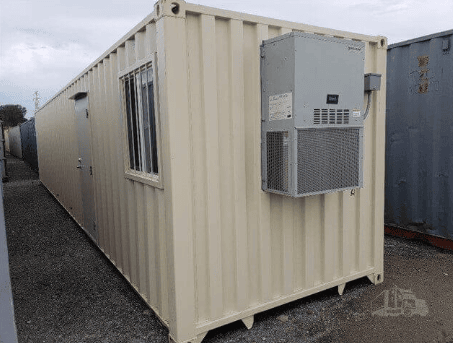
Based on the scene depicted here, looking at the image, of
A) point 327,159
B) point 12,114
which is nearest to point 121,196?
point 327,159

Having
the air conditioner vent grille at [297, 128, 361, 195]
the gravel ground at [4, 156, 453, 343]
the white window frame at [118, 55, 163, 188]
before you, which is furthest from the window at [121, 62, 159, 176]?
the gravel ground at [4, 156, 453, 343]

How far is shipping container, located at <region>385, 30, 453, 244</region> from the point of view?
17.2ft

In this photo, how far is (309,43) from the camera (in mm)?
2922

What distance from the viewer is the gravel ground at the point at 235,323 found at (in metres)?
3.25

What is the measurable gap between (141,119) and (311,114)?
5.42 ft

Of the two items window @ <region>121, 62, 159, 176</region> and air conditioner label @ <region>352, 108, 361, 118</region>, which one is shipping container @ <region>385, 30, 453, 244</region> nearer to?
air conditioner label @ <region>352, 108, 361, 118</region>

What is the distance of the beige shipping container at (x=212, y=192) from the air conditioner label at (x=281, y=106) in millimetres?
158

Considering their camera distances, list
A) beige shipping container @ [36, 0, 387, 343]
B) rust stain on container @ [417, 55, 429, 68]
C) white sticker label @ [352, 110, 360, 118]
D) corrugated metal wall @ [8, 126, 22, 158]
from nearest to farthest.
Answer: beige shipping container @ [36, 0, 387, 343] < white sticker label @ [352, 110, 360, 118] < rust stain on container @ [417, 55, 429, 68] < corrugated metal wall @ [8, 126, 22, 158]

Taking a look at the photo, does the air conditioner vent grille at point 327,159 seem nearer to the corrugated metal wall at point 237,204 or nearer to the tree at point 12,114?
the corrugated metal wall at point 237,204

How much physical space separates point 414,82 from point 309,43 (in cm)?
348

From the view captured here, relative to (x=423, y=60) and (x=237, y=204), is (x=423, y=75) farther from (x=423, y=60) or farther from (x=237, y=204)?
(x=237, y=204)

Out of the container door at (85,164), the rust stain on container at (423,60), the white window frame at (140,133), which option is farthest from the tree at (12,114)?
the rust stain on container at (423,60)

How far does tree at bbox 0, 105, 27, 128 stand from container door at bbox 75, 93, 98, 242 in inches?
2326

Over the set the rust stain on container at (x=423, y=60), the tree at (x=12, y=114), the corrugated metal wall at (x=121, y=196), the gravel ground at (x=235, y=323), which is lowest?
the gravel ground at (x=235, y=323)
